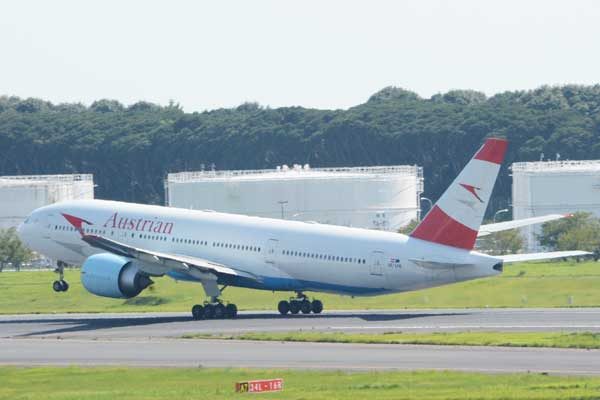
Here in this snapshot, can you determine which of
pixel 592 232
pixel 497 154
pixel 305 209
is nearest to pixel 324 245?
pixel 497 154

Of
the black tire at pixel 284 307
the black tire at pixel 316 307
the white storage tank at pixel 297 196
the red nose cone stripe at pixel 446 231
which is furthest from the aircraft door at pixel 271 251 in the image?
the white storage tank at pixel 297 196

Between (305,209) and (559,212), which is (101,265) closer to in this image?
(305,209)

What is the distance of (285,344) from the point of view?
51.5 metres

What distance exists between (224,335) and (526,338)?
1152 centimetres

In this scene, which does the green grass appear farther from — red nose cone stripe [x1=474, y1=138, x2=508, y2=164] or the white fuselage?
red nose cone stripe [x1=474, y1=138, x2=508, y2=164]

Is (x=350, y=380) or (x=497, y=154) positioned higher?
(x=497, y=154)

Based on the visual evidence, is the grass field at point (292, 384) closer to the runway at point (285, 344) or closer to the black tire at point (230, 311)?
the runway at point (285, 344)

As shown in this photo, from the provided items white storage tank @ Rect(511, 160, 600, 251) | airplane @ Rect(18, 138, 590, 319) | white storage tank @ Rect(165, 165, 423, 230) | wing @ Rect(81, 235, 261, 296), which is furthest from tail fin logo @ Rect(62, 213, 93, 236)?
white storage tank @ Rect(511, 160, 600, 251)

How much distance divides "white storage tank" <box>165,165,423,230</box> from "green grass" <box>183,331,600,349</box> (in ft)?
283

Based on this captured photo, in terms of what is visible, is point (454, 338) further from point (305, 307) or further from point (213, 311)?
point (213, 311)

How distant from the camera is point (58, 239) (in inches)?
2896

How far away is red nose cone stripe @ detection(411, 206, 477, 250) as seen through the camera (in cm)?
5994

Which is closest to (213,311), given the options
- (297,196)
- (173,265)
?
(173,265)

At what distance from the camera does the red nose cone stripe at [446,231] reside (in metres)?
59.9
